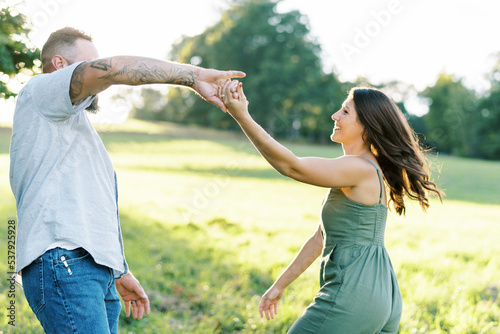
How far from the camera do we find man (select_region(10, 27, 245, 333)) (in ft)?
6.14

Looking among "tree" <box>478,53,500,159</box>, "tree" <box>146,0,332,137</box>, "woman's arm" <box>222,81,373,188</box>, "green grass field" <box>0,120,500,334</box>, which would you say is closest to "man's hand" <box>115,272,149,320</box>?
"woman's arm" <box>222,81,373,188</box>

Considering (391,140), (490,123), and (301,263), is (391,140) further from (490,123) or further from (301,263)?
(490,123)

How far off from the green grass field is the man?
2.23 m

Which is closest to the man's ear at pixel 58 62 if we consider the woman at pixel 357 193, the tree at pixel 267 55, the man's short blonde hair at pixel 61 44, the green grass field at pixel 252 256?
the man's short blonde hair at pixel 61 44

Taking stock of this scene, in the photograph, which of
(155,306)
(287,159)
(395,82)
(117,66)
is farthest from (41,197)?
(395,82)

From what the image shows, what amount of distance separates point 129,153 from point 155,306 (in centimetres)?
2536

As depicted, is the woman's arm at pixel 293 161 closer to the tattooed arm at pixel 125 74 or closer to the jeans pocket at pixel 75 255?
the tattooed arm at pixel 125 74

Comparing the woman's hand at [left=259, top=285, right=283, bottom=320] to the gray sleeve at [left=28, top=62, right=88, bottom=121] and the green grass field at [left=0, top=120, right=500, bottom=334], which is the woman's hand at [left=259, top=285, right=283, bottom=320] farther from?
the gray sleeve at [left=28, top=62, right=88, bottom=121]

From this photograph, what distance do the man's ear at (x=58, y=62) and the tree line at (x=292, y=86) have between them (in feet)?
101

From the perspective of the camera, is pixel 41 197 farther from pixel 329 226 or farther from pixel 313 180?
pixel 329 226

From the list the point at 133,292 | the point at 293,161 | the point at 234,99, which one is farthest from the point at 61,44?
the point at 133,292

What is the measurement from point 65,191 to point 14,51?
6.60ft

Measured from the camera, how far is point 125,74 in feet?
6.20

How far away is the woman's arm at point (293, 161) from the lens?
6.87ft
